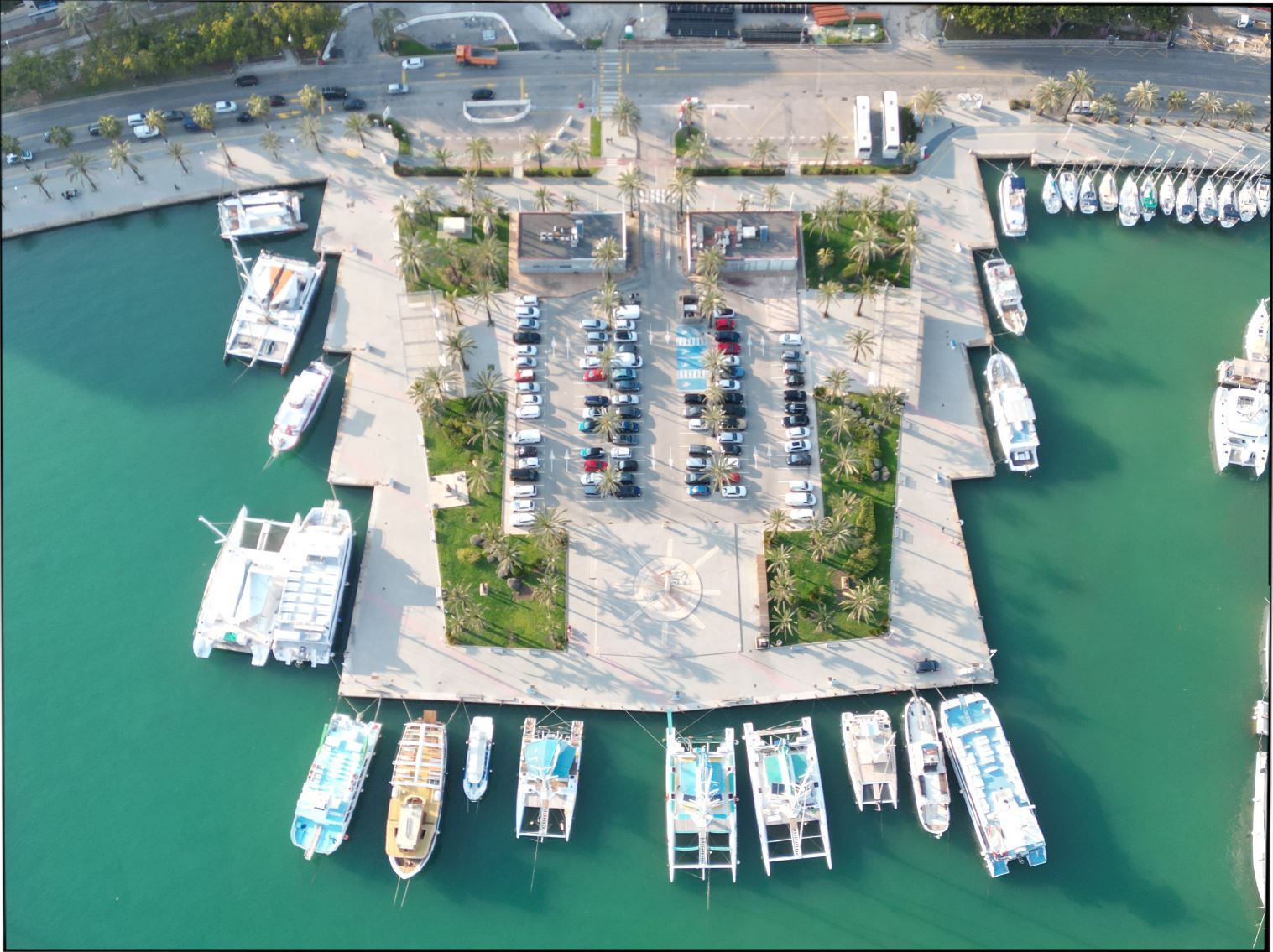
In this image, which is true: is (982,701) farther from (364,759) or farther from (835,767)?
(364,759)

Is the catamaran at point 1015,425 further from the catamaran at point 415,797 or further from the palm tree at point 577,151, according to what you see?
the catamaran at point 415,797

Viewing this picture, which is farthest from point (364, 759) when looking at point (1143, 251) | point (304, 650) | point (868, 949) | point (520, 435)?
point (1143, 251)

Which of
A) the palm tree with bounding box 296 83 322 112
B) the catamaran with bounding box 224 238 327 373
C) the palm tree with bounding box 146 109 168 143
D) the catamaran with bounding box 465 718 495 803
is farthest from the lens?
the palm tree with bounding box 146 109 168 143

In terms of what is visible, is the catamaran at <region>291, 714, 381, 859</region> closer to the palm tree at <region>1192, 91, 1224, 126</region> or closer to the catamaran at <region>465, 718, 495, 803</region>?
the catamaran at <region>465, 718, 495, 803</region>

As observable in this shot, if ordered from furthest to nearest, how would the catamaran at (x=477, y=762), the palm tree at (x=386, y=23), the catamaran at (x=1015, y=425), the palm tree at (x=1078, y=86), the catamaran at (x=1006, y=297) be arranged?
the palm tree at (x=386, y=23) → the palm tree at (x=1078, y=86) → the catamaran at (x=1006, y=297) → the catamaran at (x=1015, y=425) → the catamaran at (x=477, y=762)

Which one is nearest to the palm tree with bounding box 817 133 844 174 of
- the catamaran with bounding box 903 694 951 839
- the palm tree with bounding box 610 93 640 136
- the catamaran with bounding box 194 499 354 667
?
the palm tree with bounding box 610 93 640 136

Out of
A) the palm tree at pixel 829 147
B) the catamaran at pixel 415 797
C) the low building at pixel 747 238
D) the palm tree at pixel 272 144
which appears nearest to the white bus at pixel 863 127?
the palm tree at pixel 829 147

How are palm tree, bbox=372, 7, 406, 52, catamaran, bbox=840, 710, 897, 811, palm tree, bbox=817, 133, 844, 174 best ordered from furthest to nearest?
1. palm tree, bbox=372, 7, 406, 52
2. palm tree, bbox=817, 133, 844, 174
3. catamaran, bbox=840, 710, 897, 811
